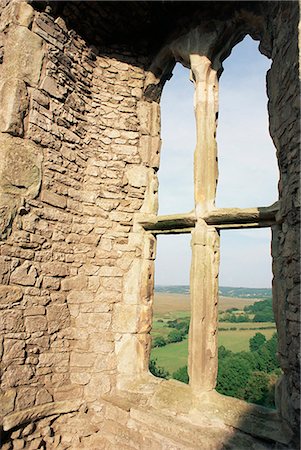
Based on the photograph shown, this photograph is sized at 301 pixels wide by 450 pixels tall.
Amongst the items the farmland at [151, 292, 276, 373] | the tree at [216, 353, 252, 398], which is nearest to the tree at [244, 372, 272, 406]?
the tree at [216, 353, 252, 398]

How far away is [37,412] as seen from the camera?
10.7 ft

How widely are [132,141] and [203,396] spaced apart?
2892 mm

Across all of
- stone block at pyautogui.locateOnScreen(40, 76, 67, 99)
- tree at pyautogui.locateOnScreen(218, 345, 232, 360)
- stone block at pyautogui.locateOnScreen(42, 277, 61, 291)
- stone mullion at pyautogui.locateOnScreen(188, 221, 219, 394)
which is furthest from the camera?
tree at pyautogui.locateOnScreen(218, 345, 232, 360)

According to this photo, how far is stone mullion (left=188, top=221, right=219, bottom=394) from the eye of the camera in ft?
11.2

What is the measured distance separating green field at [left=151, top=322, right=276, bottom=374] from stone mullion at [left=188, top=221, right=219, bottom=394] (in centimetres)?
1093

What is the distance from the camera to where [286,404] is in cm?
278

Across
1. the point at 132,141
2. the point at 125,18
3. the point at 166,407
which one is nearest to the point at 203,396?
the point at 166,407

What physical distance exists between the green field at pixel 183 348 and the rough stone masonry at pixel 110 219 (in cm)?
1071

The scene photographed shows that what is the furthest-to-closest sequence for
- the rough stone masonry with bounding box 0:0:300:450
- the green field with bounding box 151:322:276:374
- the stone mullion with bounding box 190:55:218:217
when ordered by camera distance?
the green field with bounding box 151:322:276:374
the stone mullion with bounding box 190:55:218:217
the rough stone masonry with bounding box 0:0:300:450

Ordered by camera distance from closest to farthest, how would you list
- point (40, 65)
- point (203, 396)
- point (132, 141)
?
point (203, 396), point (40, 65), point (132, 141)

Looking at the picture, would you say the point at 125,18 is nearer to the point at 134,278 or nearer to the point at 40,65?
the point at 40,65

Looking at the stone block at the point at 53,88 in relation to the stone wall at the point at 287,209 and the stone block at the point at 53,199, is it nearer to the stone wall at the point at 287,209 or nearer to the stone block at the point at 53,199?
the stone block at the point at 53,199

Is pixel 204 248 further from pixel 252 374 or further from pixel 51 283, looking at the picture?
pixel 252 374

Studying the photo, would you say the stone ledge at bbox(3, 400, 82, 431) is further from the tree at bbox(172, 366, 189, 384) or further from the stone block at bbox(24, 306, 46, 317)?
the tree at bbox(172, 366, 189, 384)
